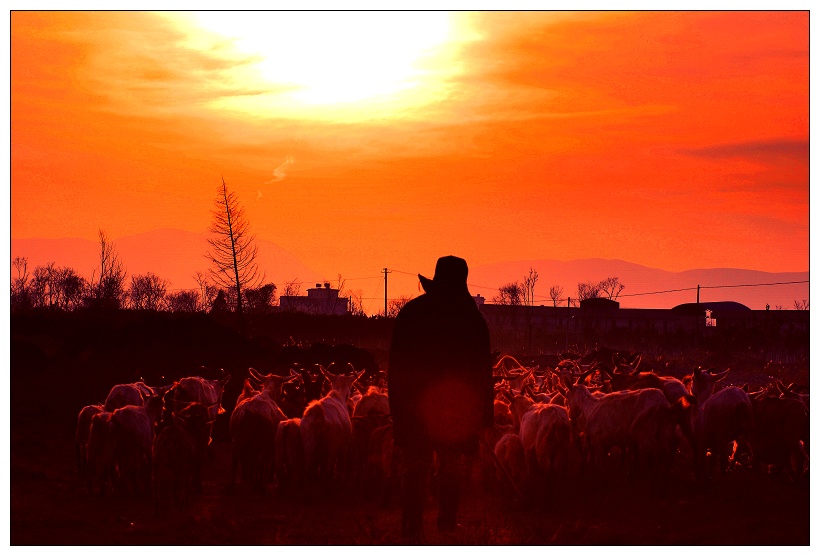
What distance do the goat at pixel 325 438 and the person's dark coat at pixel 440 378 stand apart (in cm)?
265

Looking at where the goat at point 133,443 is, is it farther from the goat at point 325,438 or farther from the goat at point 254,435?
the goat at point 325,438

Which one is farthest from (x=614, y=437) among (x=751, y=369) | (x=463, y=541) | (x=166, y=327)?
(x=751, y=369)

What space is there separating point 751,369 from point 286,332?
23.7 meters

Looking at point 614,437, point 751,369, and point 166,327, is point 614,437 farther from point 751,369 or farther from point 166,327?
point 751,369

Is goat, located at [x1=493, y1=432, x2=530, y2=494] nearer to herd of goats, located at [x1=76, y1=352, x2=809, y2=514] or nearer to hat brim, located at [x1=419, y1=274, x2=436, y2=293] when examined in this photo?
herd of goats, located at [x1=76, y1=352, x2=809, y2=514]

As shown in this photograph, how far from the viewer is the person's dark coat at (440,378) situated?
32.0ft

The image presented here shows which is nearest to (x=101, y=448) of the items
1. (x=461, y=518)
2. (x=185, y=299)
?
(x=461, y=518)

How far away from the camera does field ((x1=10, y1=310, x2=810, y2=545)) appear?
998 cm

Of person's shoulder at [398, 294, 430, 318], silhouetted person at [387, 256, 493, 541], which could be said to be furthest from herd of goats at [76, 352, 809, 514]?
person's shoulder at [398, 294, 430, 318]

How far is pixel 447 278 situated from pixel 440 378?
3.16 feet

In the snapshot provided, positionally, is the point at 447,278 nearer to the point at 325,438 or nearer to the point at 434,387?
the point at 434,387

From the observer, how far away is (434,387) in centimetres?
978

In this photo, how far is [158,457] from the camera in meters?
11.5

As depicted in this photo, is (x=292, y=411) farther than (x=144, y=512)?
Yes
